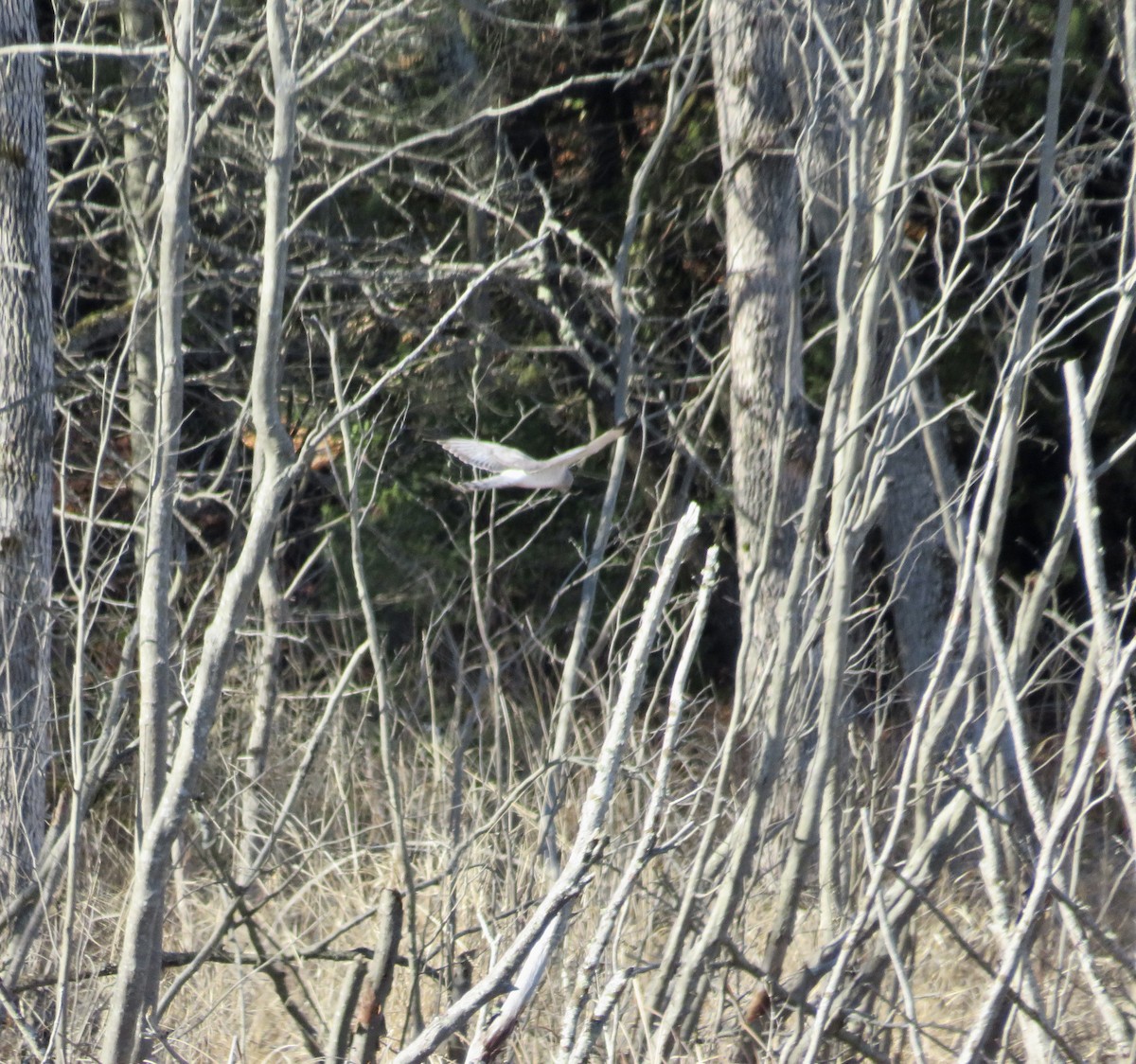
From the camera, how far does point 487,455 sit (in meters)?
3.38

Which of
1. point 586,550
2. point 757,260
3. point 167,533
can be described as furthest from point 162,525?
point 586,550

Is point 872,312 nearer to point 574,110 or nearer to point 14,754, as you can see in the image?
point 14,754

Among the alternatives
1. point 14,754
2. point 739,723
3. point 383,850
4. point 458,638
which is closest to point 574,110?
point 458,638

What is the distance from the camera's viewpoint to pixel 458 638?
813cm

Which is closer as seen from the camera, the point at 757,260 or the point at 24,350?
the point at 24,350

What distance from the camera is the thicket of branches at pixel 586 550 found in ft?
8.45

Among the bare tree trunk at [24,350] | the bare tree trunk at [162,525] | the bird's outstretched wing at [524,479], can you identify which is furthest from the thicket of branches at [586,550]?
the bird's outstretched wing at [524,479]

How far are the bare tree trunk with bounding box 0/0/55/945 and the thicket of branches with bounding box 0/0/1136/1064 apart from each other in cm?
14

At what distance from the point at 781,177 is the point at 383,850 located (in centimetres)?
319

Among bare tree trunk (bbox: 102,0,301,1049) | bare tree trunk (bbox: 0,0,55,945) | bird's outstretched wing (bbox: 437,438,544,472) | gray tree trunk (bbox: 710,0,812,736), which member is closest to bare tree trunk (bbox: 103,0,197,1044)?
bare tree trunk (bbox: 102,0,301,1049)

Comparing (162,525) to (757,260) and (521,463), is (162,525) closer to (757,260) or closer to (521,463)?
(521,463)

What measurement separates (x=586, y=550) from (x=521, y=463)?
3.25 metres

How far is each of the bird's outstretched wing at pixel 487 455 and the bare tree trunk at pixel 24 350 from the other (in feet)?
6.15

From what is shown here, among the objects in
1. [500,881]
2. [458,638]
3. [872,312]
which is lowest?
[458,638]
